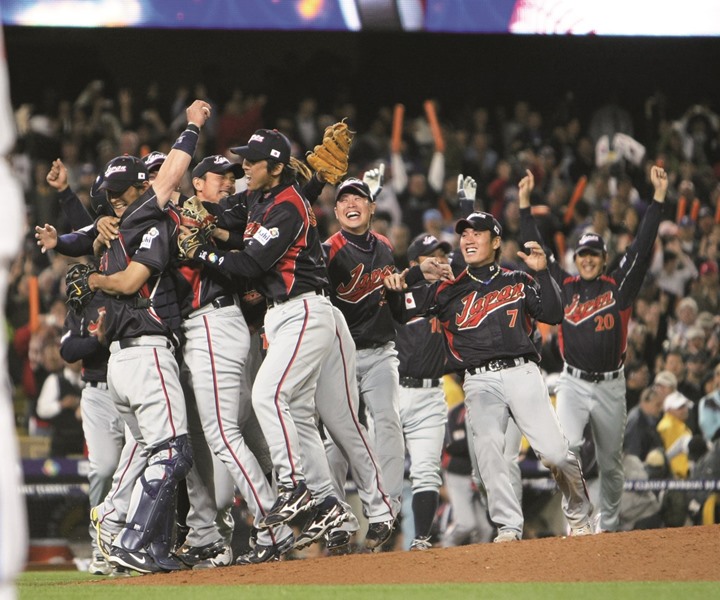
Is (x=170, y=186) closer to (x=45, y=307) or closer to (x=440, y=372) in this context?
(x=440, y=372)

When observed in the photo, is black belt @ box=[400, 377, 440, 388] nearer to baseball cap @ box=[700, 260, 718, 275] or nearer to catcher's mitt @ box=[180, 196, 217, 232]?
catcher's mitt @ box=[180, 196, 217, 232]

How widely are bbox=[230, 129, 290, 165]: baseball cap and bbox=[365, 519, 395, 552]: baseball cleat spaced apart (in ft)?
6.44

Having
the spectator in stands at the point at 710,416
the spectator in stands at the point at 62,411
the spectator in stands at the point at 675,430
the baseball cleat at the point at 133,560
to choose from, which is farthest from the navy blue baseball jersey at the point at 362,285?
the spectator in stands at the point at 710,416

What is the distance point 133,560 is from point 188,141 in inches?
79.3

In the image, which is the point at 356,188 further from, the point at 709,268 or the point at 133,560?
the point at 709,268

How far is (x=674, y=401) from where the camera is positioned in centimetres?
1006

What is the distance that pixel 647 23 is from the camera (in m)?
14.2

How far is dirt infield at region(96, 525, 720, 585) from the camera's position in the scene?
4941 mm

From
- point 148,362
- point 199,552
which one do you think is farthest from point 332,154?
→ point 199,552

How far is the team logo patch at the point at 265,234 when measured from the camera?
219 inches

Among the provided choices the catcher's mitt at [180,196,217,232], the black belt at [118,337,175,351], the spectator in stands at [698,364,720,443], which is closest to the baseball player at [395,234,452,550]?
the catcher's mitt at [180,196,217,232]

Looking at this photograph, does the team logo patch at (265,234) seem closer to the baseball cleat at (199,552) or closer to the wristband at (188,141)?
the wristband at (188,141)

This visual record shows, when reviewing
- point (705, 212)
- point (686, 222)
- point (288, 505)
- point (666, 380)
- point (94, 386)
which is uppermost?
point (705, 212)

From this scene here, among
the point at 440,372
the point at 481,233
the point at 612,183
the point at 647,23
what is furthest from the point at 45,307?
the point at 647,23
